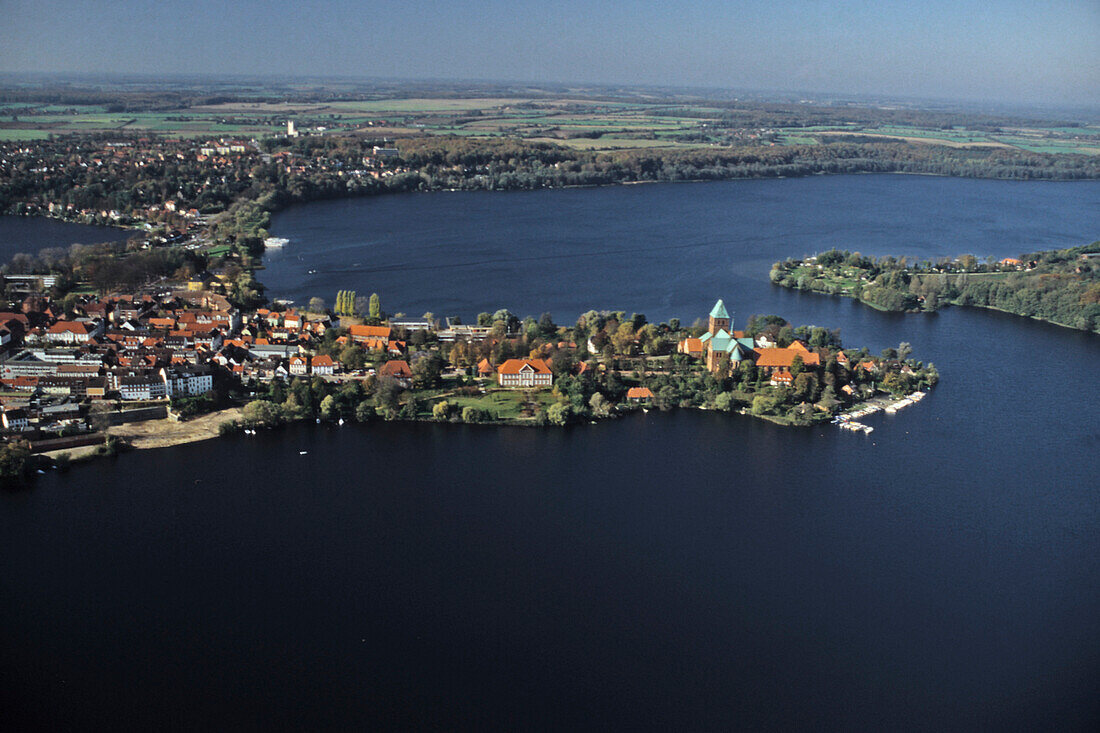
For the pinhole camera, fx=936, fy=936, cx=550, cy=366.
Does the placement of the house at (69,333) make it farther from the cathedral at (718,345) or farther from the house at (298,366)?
the cathedral at (718,345)

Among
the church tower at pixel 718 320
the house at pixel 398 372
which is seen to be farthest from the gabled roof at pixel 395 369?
the church tower at pixel 718 320

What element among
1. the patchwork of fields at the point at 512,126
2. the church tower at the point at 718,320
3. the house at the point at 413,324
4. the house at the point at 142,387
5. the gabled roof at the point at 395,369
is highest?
the patchwork of fields at the point at 512,126

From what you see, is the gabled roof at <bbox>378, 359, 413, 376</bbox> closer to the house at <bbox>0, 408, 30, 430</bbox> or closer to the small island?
the house at <bbox>0, 408, 30, 430</bbox>

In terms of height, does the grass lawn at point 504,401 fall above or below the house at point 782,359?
below

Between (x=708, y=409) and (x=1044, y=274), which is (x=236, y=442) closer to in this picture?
(x=708, y=409)

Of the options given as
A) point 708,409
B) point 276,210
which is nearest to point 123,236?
point 276,210

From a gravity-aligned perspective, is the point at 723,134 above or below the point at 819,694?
above

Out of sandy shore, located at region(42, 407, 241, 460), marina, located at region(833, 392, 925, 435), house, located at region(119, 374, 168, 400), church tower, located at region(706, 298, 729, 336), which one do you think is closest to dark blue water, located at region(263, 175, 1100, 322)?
church tower, located at region(706, 298, 729, 336)

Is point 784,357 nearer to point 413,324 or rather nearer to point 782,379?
point 782,379
